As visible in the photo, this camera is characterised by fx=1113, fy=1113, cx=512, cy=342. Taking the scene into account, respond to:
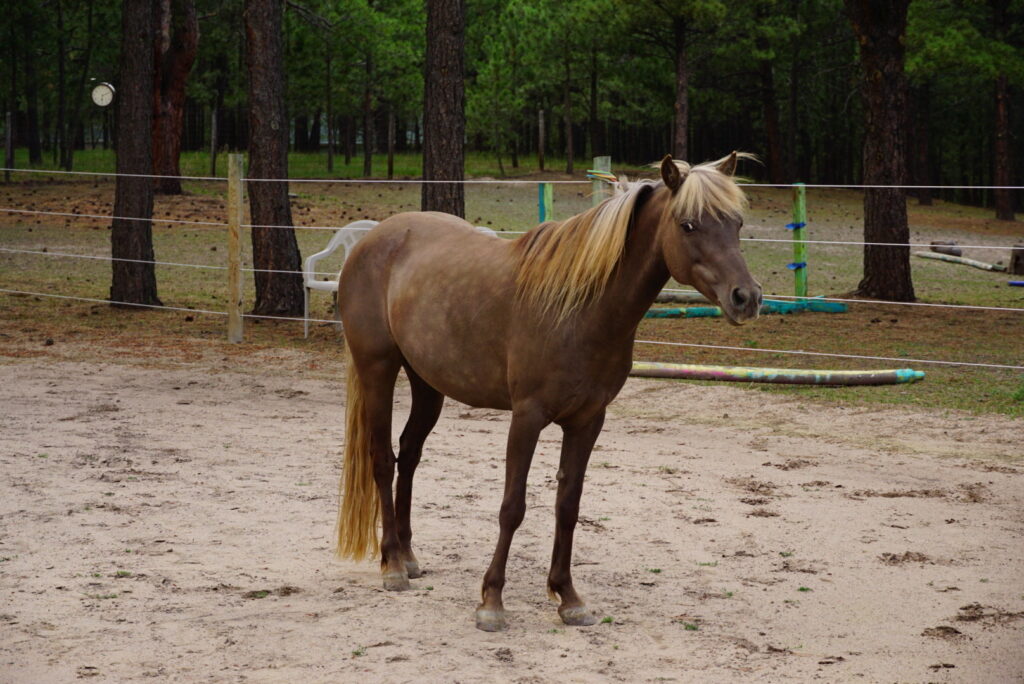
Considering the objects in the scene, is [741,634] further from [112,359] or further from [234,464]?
[112,359]

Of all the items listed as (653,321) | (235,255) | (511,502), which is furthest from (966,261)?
(511,502)

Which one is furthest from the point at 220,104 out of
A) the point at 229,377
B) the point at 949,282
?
the point at 229,377

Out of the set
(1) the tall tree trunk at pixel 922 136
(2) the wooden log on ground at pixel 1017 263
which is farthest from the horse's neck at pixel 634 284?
(1) the tall tree trunk at pixel 922 136

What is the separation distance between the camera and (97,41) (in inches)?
1357

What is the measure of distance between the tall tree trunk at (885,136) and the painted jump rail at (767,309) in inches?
33.1

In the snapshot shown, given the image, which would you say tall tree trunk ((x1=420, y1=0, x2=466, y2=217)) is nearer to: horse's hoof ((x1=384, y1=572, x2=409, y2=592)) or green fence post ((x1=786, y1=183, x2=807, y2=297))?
green fence post ((x1=786, y1=183, x2=807, y2=297))

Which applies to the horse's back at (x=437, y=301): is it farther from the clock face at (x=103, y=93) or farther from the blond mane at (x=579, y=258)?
the clock face at (x=103, y=93)

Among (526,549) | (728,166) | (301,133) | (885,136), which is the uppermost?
(301,133)

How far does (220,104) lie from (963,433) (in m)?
32.5

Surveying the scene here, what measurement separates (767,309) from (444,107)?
4.02 meters

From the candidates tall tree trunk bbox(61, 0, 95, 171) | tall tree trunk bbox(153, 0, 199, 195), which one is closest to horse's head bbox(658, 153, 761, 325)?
tall tree trunk bbox(153, 0, 199, 195)

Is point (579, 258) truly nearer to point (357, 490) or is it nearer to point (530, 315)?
point (530, 315)

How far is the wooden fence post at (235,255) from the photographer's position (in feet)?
34.1

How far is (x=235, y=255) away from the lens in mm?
10445
